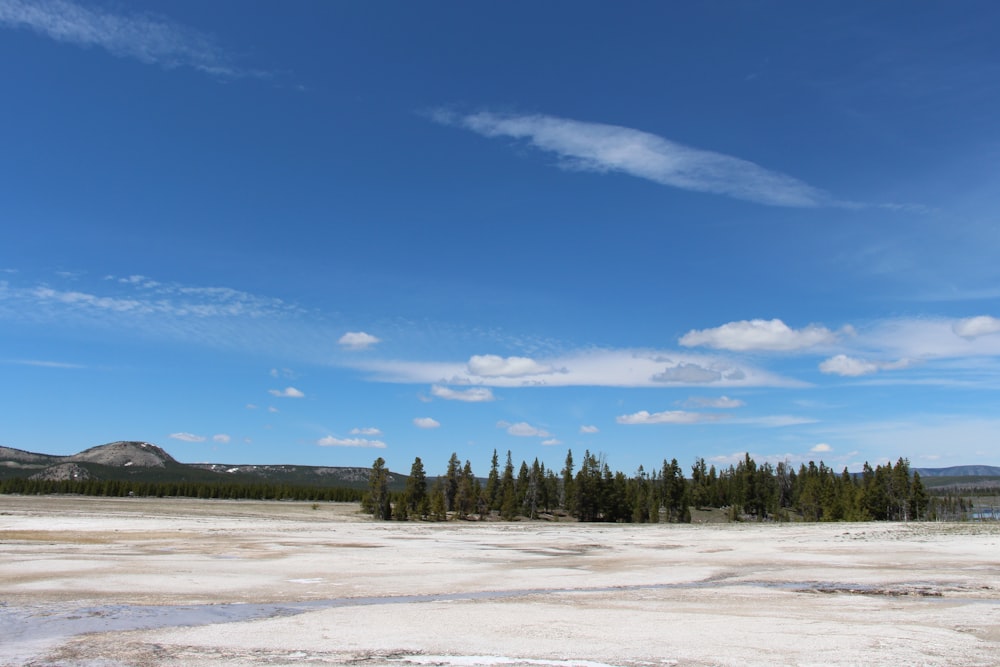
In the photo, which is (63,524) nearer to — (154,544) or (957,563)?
(154,544)

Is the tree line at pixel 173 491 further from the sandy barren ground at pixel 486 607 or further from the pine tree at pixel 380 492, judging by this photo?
the sandy barren ground at pixel 486 607

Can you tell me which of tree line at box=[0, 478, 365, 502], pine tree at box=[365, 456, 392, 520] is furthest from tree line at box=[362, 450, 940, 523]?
tree line at box=[0, 478, 365, 502]

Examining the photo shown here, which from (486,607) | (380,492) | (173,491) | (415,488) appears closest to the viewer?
(486,607)

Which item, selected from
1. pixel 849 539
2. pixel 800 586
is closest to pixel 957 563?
pixel 800 586

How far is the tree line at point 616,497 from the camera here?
11775 cm

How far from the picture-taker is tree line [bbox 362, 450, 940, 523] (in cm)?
11775

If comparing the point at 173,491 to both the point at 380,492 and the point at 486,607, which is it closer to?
the point at 380,492

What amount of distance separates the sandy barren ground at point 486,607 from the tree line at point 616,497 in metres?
72.6

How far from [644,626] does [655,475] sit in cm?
15995

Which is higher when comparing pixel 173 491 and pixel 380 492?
pixel 380 492

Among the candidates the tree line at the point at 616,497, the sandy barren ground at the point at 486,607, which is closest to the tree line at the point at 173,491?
the tree line at the point at 616,497

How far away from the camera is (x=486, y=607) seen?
22.8 meters

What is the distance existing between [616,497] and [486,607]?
339 feet

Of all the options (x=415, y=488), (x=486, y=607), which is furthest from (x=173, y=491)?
(x=486, y=607)
